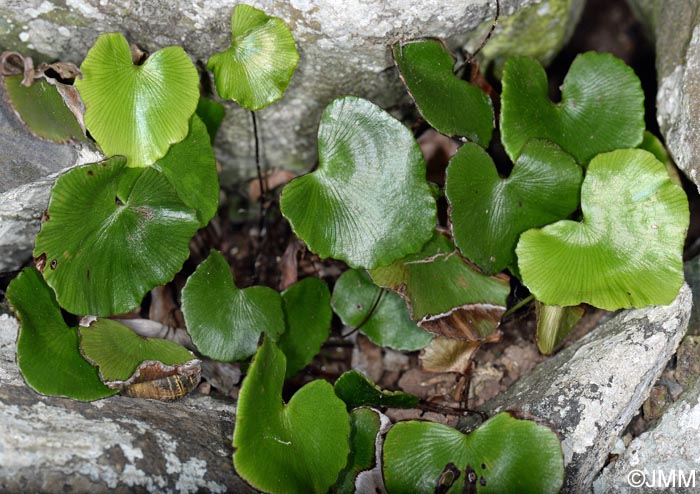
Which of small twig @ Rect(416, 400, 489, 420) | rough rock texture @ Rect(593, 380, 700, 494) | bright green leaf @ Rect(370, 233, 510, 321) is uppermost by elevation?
bright green leaf @ Rect(370, 233, 510, 321)

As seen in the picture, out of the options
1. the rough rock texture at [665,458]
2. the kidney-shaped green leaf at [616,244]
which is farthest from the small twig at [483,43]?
the rough rock texture at [665,458]

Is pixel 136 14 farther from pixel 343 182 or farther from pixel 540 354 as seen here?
pixel 540 354

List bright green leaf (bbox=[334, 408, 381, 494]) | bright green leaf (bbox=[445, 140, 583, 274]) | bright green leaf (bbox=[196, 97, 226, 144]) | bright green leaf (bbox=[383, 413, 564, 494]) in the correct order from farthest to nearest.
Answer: bright green leaf (bbox=[196, 97, 226, 144]), bright green leaf (bbox=[445, 140, 583, 274]), bright green leaf (bbox=[334, 408, 381, 494]), bright green leaf (bbox=[383, 413, 564, 494])

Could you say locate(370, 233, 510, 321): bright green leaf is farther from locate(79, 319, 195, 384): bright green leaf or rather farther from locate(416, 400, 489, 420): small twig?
locate(79, 319, 195, 384): bright green leaf

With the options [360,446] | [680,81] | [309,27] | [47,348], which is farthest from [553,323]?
[47,348]

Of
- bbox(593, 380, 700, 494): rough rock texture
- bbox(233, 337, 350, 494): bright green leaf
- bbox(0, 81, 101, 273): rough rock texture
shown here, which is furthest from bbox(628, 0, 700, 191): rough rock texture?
bbox(0, 81, 101, 273): rough rock texture

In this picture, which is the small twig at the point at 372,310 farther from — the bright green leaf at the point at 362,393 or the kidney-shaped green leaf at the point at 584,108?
the kidney-shaped green leaf at the point at 584,108
